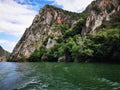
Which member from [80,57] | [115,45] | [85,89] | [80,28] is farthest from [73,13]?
[85,89]

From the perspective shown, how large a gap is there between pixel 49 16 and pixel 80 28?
5306 centimetres

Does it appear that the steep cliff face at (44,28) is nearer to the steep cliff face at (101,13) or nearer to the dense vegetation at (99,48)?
the steep cliff face at (101,13)

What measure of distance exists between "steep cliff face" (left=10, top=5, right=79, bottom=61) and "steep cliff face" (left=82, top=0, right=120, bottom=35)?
159 feet

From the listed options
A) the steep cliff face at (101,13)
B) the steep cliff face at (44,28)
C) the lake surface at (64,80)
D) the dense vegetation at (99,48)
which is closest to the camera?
the lake surface at (64,80)

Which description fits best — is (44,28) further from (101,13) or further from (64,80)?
(64,80)

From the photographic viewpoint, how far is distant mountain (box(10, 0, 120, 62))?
86.0m

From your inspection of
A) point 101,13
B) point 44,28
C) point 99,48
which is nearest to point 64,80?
point 99,48

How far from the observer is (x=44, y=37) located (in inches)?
7037

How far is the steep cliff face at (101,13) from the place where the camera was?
114m

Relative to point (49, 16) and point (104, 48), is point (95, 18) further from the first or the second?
point (49, 16)

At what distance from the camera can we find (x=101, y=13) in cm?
11869

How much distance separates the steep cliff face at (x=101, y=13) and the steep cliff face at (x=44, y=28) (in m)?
48.5

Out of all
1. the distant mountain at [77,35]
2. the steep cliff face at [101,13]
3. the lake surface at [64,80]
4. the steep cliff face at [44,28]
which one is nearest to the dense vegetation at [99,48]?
the distant mountain at [77,35]

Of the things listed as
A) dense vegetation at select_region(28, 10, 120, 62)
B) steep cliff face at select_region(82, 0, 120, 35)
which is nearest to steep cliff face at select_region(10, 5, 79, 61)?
steep cliff face at select_region(82, 0, 120, 35)
